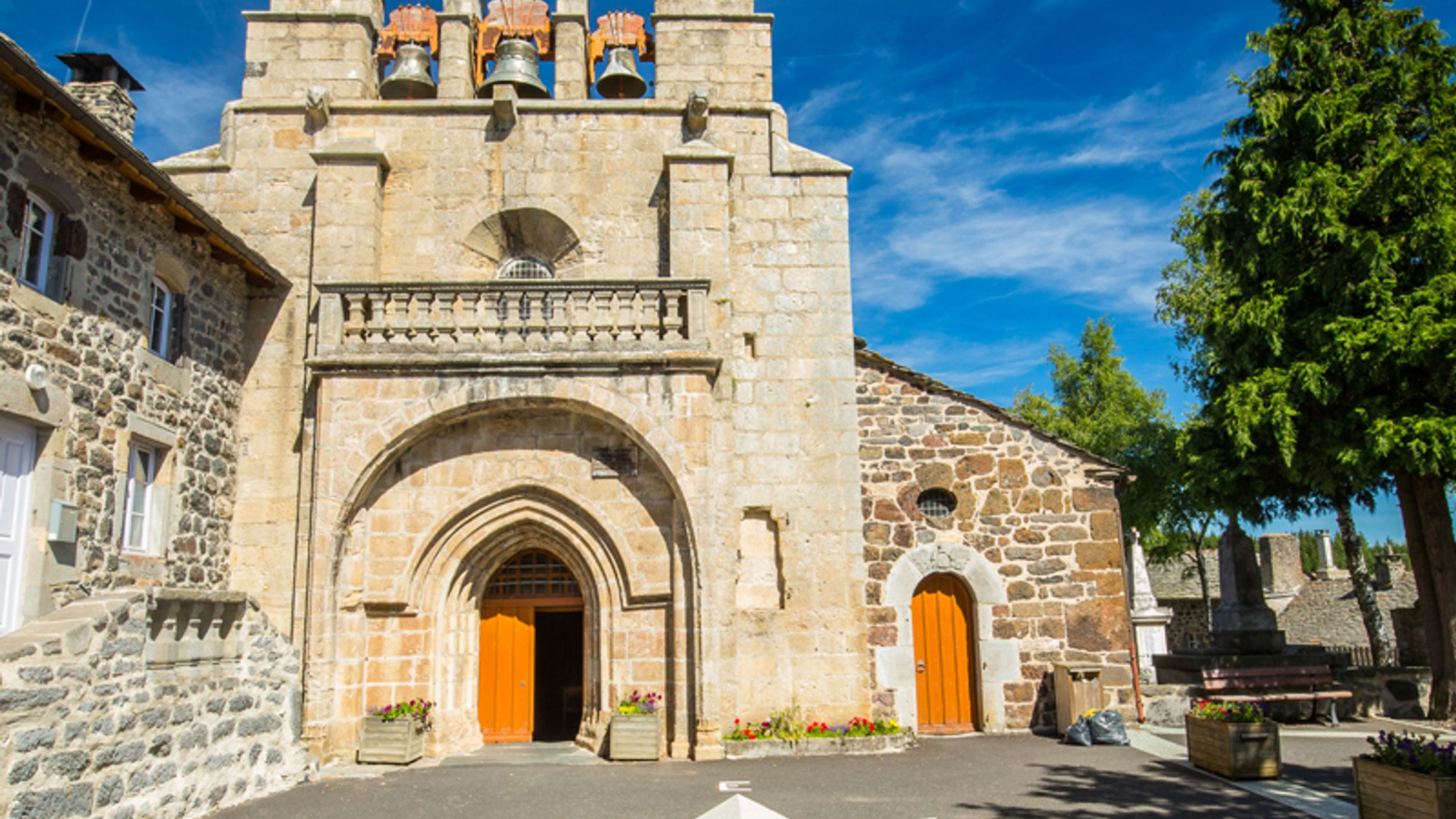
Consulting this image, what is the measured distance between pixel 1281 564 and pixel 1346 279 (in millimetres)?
23293

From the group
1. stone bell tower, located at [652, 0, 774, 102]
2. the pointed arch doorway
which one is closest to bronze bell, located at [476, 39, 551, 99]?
stone bell tower, located at [652, 0, 774, 102]

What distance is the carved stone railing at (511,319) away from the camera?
10.4 meters

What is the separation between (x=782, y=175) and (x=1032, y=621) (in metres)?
6.43

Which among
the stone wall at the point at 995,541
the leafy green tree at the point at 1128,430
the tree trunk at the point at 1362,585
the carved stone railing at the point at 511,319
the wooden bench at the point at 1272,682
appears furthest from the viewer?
the leafy green tree at the point at 1128,430

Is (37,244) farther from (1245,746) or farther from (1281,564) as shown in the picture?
(1281,564)

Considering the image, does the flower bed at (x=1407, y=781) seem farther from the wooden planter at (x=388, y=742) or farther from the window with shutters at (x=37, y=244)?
the window with shutters at (x=37, y=244)

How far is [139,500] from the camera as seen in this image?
9.01 metres

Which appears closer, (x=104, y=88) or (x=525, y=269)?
(x=104, y=88)

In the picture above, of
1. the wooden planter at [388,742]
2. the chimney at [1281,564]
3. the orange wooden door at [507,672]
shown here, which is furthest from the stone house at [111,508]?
the chimney at [1281,564]

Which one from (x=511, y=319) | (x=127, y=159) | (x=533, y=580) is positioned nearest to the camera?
(x=127, y=159)

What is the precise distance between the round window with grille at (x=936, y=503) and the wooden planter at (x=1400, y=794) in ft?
19.0

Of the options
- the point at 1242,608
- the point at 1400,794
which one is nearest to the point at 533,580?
the point at 1400,794

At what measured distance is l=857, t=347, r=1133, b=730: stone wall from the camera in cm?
1191

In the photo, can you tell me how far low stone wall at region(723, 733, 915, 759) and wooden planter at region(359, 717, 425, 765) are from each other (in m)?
3.20
